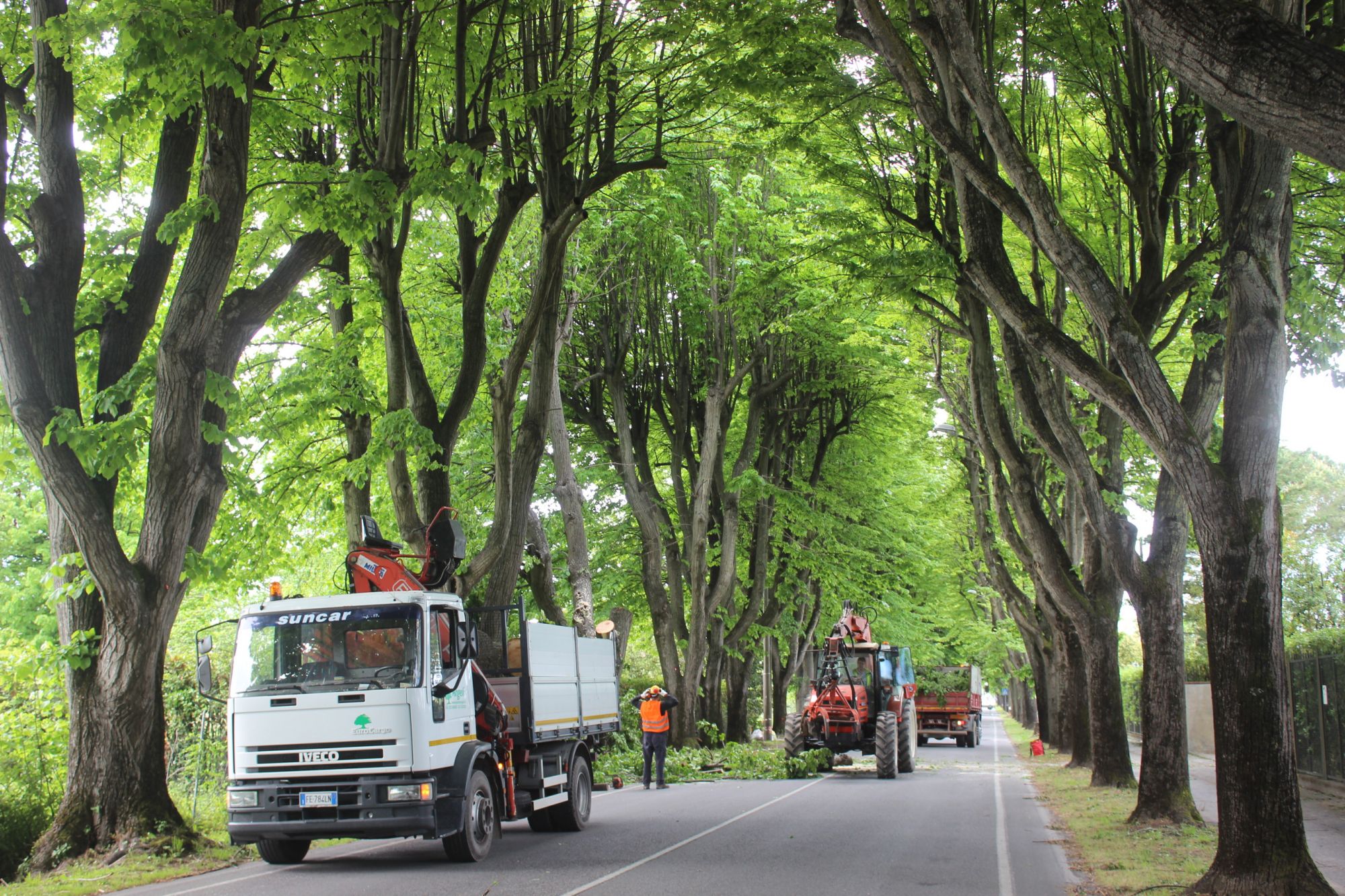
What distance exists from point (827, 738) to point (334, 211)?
55.1 ft

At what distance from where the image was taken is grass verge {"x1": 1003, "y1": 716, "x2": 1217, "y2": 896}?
9.64 m

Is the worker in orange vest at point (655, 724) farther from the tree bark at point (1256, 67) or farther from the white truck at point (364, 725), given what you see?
the tree bark at point (1256, 67)

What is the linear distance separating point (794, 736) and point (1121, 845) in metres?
12.6

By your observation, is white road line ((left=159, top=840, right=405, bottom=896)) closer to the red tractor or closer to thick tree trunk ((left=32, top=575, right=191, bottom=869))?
thick tree trunk ((left=32, top=575, right=191, bottom=869))

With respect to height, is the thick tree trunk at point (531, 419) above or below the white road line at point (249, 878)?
above

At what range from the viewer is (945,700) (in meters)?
40.7

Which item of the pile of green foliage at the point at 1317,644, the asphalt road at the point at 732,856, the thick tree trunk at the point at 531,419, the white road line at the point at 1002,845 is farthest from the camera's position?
the pile of green foliage at the point at 1317,644

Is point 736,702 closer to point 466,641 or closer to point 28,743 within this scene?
point 466,641

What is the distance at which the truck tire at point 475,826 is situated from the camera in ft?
36.1

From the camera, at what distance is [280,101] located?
45.7ft

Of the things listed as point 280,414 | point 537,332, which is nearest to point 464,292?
point 537,332

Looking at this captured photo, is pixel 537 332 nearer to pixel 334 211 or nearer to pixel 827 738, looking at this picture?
pixel 334 211

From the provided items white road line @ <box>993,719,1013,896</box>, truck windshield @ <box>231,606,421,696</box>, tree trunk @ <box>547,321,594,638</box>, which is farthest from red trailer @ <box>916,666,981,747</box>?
truck windshield @ <box>231,606,421,696</box>

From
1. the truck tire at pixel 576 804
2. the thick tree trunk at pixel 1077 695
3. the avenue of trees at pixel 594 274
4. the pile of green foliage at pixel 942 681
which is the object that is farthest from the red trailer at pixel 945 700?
the truck tire at pixel 576 804
